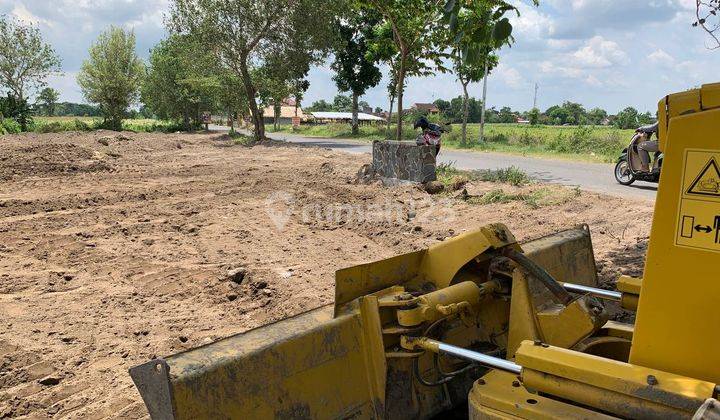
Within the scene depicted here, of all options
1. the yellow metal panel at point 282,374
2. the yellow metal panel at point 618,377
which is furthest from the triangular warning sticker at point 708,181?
the yellow metal panel at point 282,374

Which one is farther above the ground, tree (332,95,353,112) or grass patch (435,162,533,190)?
tree (332,95,353,112)

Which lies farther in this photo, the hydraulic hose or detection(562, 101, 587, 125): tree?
detection(562, 101, 587, 125): tree

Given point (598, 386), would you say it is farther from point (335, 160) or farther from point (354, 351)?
point (335, 160)

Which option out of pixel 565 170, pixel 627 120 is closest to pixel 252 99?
pixel 565 170

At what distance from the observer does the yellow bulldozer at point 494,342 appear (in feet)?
5.57

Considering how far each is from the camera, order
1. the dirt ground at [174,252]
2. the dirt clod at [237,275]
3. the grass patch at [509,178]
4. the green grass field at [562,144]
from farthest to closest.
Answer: the green grass field at [562,144], the grass patch at [509,178], the dirt clod at [237,275], the dirt ground at [174,252]

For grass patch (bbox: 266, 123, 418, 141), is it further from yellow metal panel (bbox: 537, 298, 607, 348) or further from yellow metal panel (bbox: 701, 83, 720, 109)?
yellow metal panel (bbox: 701, 83, 720, 109)

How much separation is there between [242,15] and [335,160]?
43.6 ft

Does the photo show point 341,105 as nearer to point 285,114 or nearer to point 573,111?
point 285,114

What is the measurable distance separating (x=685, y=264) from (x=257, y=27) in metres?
28.2

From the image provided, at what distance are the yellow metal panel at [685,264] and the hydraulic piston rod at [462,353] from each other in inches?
20.9

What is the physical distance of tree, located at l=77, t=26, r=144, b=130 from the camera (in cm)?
4728

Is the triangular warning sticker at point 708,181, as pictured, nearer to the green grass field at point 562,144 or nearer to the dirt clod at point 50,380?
the dirt clod at point 50,380

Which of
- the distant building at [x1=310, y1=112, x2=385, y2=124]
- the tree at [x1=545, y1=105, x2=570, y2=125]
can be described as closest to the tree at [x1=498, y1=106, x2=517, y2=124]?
the tree at [x1=545, y1=105, x2=570, y2=125]
